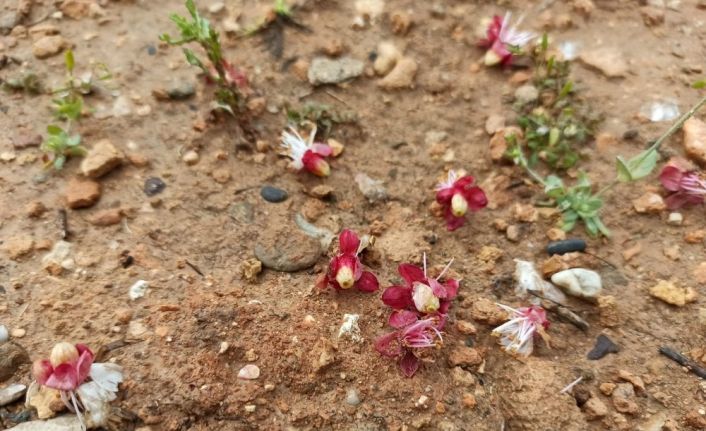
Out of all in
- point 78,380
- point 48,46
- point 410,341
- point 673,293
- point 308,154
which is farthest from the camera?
point 48,46

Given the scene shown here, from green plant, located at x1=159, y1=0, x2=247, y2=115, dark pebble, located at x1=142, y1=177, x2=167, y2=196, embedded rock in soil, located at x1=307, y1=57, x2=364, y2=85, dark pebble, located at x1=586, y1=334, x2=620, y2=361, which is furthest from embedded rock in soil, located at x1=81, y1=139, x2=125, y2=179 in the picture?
dark pebble, located at x1=586, y1=334, x2=620, y2=361

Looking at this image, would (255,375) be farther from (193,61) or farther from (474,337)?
(193,61)

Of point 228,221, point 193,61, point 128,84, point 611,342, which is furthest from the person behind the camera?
point 128,84

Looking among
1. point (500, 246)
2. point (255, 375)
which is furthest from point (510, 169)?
point (255, 375)

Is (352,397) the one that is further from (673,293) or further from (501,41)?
(501,41)

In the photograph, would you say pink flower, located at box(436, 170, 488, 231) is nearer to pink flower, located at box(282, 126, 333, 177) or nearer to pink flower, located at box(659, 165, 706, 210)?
pink flower, located at box(282, 126, 333, 177)

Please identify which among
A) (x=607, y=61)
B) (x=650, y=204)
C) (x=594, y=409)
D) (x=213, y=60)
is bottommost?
(x=594, y=409)

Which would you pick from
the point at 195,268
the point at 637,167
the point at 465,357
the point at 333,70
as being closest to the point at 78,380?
the point at 195,268
